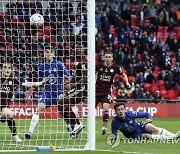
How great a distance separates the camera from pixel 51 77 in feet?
43.4

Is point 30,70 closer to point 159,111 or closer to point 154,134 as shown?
point 154,134

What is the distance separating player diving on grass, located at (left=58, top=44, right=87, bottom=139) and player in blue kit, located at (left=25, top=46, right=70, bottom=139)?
20cm

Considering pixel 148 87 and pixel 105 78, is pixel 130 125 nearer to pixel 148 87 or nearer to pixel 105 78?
pixel 105 78

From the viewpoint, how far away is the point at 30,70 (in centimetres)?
1484

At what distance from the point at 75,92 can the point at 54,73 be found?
622 mm

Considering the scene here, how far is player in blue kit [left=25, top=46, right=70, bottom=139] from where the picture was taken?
1331cm

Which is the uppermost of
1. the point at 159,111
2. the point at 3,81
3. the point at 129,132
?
the point at 3,81

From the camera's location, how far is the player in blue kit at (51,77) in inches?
524

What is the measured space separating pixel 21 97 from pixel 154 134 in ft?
19.0

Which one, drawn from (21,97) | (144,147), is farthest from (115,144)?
(21,97)

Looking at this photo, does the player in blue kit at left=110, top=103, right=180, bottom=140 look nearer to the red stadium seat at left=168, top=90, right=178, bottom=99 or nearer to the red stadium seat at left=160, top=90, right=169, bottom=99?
the red stadium seat at left=160, top=90, right=169, bottom=99

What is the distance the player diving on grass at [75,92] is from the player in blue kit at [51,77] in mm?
204

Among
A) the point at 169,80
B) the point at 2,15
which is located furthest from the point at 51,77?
the point at 169,80

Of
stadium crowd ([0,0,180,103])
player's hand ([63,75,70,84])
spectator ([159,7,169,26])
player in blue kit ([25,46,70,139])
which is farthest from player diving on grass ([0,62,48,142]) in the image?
spectator ([159,7,169,26])
